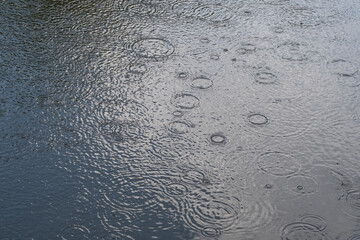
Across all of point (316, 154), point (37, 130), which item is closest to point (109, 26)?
point (37, 130)

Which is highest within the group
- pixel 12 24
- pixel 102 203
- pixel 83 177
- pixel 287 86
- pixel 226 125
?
pixel 12 24

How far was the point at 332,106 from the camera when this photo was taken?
99.7 inches

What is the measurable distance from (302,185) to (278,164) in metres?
0.15

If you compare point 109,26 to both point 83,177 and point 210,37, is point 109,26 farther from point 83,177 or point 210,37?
point 83,177

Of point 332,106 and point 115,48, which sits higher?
point 115,48

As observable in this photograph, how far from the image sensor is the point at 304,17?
337 centimetres

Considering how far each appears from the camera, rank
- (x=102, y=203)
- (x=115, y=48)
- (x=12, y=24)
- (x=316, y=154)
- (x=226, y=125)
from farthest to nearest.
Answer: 1. (x=12, y=24)
2. (x=115, y=48)
3. (x=226, y=125)
4. (x=316, y=154)
5. (x=102, y=203)

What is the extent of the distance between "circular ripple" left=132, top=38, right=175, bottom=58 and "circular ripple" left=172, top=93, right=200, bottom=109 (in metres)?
0.43

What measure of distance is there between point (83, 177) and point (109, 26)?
1.40 meters

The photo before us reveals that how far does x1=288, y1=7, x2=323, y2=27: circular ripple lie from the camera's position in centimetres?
330

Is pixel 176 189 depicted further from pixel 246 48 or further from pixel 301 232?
pixel 246 48

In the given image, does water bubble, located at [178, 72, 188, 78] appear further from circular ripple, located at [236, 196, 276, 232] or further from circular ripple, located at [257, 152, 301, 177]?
circular ripple, located at [236, 196, 276, 232]

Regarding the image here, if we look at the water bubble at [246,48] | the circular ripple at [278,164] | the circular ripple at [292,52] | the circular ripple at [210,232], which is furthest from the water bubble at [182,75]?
the circular ripple at [210,232]

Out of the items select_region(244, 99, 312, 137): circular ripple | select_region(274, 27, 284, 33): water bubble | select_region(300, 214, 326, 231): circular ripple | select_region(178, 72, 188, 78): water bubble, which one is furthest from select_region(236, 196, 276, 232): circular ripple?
select_region(274, 27, 284, 33): water bubble
